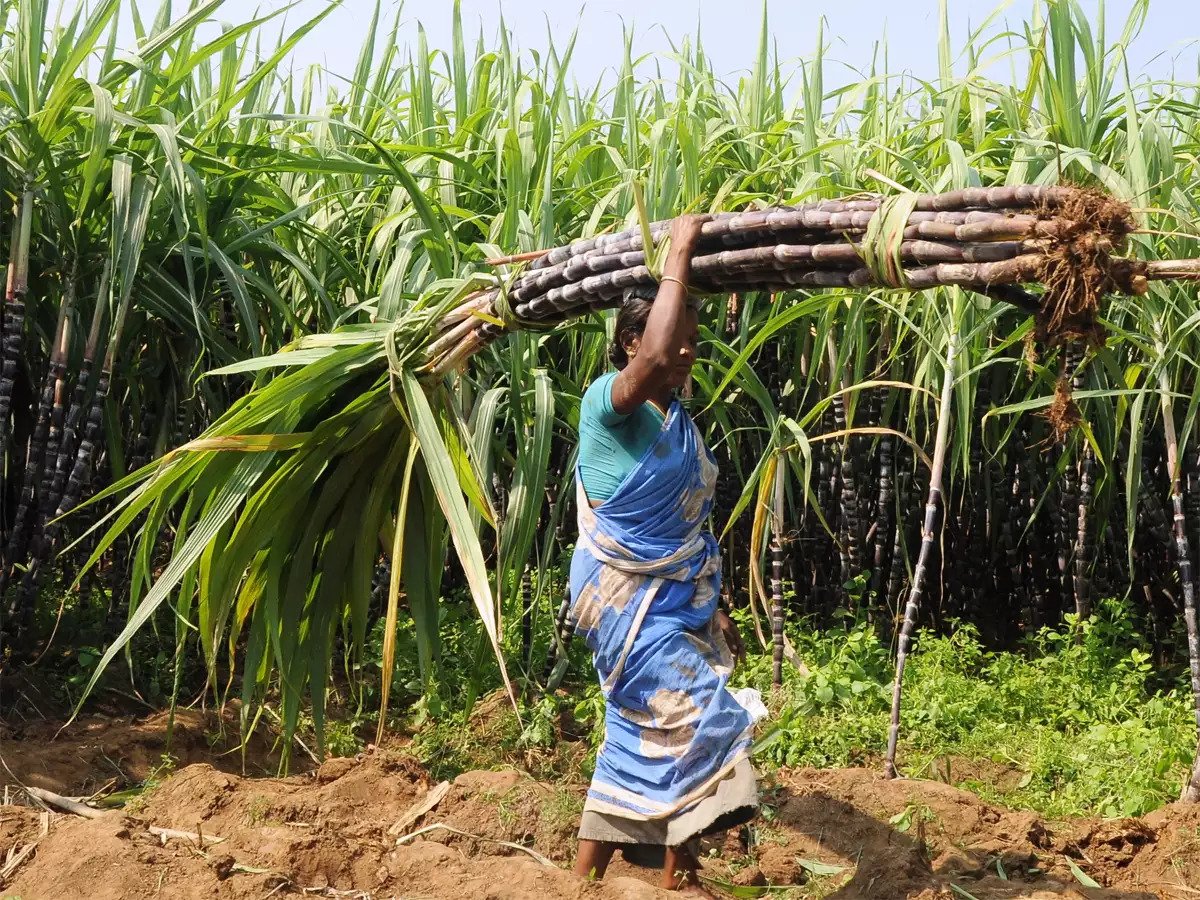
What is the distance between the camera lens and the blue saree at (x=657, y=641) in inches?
113

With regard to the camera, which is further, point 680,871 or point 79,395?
point 79,395

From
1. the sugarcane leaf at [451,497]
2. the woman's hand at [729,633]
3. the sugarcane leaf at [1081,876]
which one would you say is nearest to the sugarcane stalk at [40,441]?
the sugarcane leaf at [451,497]

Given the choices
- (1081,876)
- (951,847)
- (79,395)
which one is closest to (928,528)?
(951,847)

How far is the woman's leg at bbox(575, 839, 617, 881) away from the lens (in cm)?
303

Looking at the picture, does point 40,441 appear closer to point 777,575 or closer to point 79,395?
point 79,395

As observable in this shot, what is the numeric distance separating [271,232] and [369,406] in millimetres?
1274

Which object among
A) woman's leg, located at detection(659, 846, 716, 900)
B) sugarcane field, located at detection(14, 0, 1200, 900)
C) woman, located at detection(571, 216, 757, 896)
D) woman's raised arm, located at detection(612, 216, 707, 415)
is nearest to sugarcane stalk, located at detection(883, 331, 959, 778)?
sugarcane field, located at detection(14, 0, 1200, 900)

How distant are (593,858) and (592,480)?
834 mm

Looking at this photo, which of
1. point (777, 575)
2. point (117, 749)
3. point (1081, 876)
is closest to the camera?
point (1081, 876)

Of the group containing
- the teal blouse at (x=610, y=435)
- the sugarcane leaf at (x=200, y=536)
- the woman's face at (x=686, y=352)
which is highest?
the woman's face at (x=686, y=352)

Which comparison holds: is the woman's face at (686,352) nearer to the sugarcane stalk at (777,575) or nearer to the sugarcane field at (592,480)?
the sugarcane field at (592,480)

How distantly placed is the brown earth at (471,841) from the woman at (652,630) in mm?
178

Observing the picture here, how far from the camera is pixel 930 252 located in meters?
2.34

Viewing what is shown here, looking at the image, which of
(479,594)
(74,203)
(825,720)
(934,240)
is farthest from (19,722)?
(934,240)
